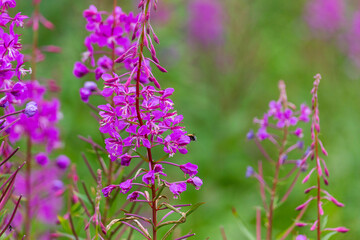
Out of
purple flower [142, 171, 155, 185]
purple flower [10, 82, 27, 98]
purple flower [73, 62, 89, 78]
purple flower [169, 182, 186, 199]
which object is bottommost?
purple flower [169, 182, 186, 199]

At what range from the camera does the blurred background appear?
14.8 ft

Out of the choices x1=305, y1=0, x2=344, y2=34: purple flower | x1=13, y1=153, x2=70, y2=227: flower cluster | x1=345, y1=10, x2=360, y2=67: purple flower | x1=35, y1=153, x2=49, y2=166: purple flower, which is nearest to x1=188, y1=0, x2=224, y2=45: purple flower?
x1=305, y1=0, x2=344, y2=34: purple flower

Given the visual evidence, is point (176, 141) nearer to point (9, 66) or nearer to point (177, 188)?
point (177, 188)

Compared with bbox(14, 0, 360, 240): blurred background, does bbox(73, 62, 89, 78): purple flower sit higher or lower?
lower

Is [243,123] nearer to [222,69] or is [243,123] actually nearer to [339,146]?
[339,146]

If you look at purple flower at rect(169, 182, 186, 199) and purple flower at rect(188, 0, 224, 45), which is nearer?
purple flower at rect(169, 182, 186, 199)

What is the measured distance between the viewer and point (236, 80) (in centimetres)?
597

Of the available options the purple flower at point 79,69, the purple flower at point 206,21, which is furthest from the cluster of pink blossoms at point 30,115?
the purple flower at point 206,21

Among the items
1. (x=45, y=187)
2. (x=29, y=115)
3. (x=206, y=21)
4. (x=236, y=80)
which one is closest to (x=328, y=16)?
(x=206, y=21)

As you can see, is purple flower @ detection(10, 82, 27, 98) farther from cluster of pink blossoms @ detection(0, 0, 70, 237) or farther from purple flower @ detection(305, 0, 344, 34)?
purple flower @ detection(305, 0, 344, 34)

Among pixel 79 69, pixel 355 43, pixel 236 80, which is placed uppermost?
pixel 355 43

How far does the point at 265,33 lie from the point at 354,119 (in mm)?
2168

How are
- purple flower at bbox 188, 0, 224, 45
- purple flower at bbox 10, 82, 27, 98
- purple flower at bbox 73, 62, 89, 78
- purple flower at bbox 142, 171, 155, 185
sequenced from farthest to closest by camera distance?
purple flower at bbox 188, 0, 224, 45
purple flower at bbox 73, 62, 89, 78
purple flower at bbox 10, 82, 27, 98
purple flower at bbox 142, 171, 155, 185

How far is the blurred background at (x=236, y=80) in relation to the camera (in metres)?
4.50
